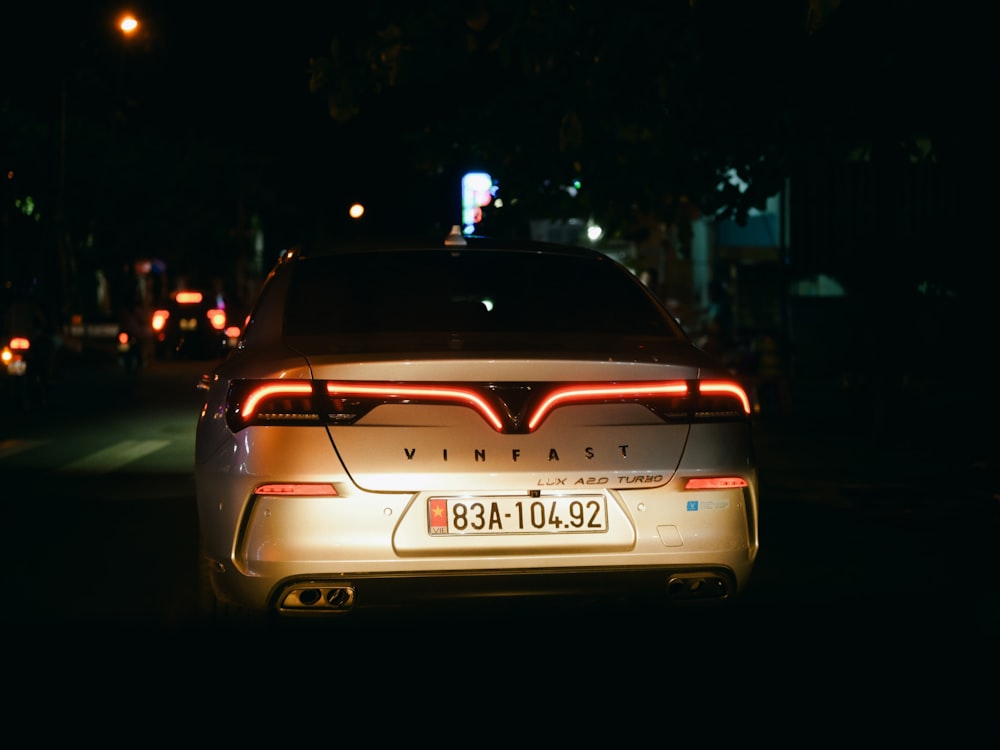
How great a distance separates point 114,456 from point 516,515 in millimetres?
9445

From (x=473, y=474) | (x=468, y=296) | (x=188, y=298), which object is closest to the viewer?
(x=473, y=474)

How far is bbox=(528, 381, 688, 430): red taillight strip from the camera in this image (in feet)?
17.1

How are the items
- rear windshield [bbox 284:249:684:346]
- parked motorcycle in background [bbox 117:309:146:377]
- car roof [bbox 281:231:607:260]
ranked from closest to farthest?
1. rear windshield [bbox 284:249:684:346]
2. car roof [bbox 281:231:607:260]
3. parked motorcycle in background [bbox 117:309:146:377]

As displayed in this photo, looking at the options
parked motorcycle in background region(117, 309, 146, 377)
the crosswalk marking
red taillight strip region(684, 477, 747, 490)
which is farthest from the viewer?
parked motorcycle in background region(117, 309, 146, 377)

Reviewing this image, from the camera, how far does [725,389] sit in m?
5.47

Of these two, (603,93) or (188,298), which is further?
(188,298)

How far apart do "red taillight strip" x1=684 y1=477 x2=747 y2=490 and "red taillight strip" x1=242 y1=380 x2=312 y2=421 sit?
4.23 feet

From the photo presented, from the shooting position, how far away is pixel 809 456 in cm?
1423

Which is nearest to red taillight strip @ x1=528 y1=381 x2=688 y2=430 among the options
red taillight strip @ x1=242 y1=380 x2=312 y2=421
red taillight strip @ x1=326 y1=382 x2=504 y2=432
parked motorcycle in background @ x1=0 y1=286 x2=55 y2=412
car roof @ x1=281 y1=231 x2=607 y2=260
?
red taillight strip @ x1=326 y1=382 x2=504 y2=432

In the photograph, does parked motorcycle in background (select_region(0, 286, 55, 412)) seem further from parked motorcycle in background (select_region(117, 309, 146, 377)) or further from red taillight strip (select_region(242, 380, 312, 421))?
red taillight strip (select_region(242, 380, 312, 421))

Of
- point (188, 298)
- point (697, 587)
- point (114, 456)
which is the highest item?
point (697, 587)

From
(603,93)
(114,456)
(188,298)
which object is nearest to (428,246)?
(603,93)

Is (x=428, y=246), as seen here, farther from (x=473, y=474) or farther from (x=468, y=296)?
(x=473, y=474)

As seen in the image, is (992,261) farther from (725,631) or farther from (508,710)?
Result: (508,710)
